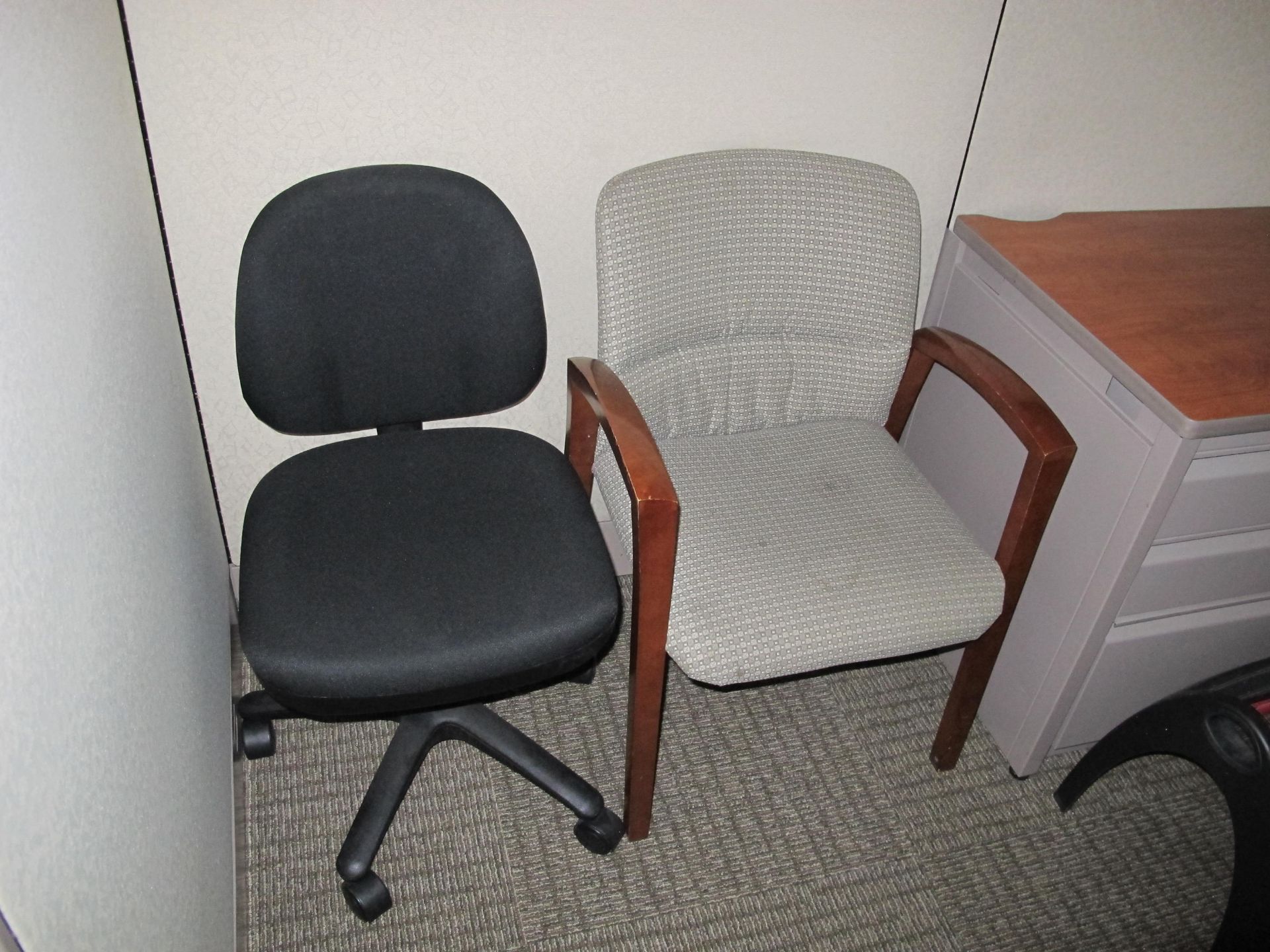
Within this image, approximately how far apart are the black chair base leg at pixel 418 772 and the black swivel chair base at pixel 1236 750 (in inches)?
33.2

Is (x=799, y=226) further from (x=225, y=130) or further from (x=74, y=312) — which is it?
(x=74, y=312)

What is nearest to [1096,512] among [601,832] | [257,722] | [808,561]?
[808,561]

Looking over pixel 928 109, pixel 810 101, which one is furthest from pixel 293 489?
pixel 928 109

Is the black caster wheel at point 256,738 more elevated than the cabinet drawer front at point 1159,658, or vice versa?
the cabinet drawer front at point 1159,658

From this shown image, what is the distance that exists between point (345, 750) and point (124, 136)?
1.00m

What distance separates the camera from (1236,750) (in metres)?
1.33

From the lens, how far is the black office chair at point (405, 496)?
1171 mm

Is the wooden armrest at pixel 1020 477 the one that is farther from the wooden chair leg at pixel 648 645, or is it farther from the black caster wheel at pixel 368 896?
the black caster wheel at pixel 368 896

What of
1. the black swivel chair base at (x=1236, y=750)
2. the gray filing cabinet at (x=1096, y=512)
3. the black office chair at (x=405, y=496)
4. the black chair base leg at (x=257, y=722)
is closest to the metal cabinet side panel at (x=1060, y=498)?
the gray filing cabinet at (x=1096, y=512)

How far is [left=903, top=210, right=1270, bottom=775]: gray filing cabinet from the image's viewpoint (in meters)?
1.33

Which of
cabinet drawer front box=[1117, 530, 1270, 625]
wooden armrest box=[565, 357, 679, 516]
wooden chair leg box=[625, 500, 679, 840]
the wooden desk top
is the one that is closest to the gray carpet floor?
wooden chair leg box=[625, 500, 679, 840]

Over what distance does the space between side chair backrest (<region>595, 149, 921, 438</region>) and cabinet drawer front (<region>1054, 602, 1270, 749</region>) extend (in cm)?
54

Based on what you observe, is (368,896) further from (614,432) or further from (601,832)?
(614,432)

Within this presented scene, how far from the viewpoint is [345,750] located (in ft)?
5.31
